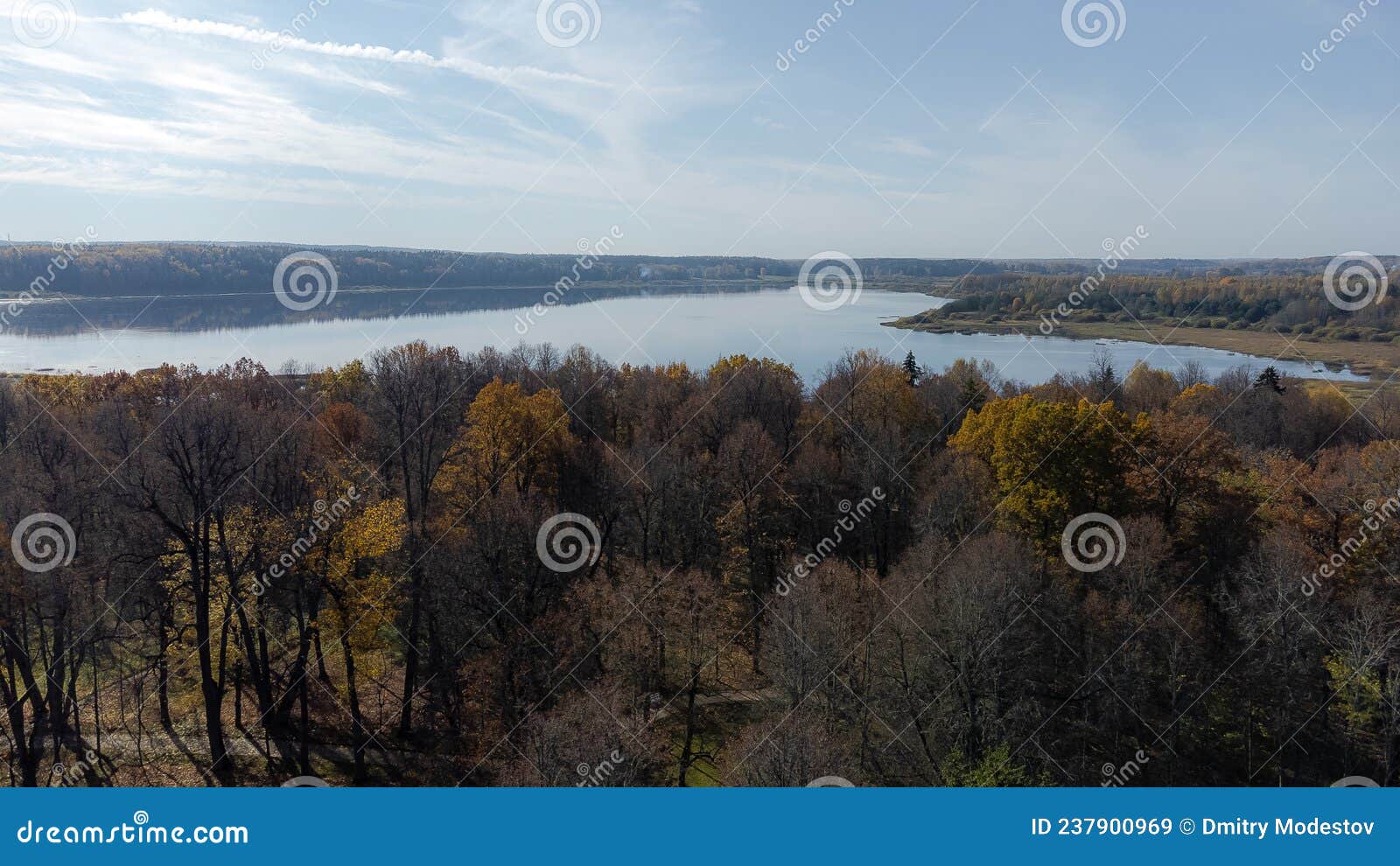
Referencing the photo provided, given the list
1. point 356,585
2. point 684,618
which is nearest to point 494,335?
point 356,585

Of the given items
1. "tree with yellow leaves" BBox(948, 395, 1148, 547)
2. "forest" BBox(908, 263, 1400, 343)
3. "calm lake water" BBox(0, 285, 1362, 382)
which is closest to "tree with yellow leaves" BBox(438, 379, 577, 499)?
"tree with yellow leaves" BBox(948, 395, 1148, 547)

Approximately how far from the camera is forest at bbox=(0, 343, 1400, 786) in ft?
54.9

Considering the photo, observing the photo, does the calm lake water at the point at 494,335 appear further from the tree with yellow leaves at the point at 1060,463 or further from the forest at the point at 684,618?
the forest at the point at 684,618

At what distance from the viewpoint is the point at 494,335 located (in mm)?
73312

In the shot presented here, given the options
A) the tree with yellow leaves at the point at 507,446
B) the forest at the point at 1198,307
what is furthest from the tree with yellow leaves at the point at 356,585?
the forest at the point at 1198,307

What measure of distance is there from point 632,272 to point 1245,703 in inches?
5709

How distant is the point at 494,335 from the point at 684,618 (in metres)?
57.8

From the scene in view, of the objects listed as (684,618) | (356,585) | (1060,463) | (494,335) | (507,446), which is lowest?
(684,618)

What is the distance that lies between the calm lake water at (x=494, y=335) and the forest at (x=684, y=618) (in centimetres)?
2751

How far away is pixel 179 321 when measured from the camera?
81.2 m

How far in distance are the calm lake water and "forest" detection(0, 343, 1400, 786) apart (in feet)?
90.2

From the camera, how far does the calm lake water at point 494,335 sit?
63.0m

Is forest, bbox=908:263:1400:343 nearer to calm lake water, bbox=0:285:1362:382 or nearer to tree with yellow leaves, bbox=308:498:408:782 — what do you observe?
calm lake water, bbox=0:285:1362:382

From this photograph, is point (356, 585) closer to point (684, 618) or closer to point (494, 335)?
point (684, 618)
